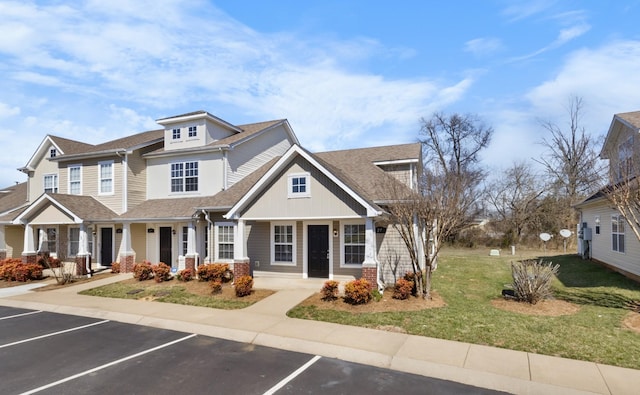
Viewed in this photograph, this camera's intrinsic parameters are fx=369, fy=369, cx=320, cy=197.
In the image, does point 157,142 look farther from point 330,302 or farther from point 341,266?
point 330,302

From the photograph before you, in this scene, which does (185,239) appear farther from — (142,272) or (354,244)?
(354,244)

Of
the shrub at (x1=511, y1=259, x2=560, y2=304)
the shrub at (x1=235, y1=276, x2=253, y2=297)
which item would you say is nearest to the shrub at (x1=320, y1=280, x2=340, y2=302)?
the shrub at (x1=235, y1=276, x2=253, y2=297)

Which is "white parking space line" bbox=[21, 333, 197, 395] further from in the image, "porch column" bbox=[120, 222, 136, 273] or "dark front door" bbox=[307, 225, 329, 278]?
"porch column" bbox=[120, 222, 136, 273]

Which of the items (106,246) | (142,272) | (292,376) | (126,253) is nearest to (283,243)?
(142,272)

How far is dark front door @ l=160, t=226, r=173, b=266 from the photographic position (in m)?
19.3

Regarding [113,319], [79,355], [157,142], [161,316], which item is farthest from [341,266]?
[157,142]

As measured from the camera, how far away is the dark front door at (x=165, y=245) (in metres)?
19.3

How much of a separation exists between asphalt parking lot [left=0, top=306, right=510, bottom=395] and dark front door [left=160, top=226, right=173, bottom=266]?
9.79m

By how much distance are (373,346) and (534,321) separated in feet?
14.9

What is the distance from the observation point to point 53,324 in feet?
34.4

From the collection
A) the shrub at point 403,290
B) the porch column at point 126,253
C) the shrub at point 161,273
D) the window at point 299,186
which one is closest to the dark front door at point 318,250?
the window at point 299,186

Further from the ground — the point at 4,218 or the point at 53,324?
the point at 4,218

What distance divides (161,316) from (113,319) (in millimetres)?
1495

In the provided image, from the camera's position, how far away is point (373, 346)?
8039 mm
